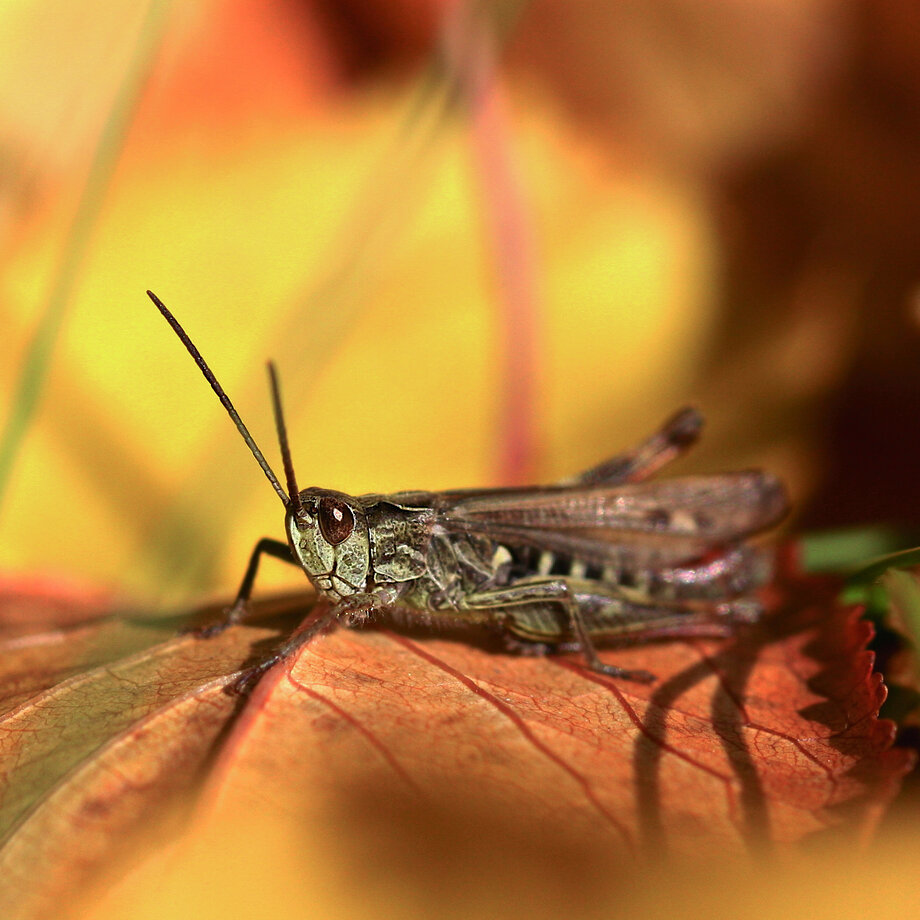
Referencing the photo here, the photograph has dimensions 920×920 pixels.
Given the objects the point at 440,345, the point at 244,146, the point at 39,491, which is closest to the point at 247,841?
the point at 39,491

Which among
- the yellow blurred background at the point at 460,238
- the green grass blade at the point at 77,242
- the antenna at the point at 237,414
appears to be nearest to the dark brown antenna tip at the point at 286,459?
the antenna at the point at 237,414

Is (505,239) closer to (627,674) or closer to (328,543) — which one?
(328,543)

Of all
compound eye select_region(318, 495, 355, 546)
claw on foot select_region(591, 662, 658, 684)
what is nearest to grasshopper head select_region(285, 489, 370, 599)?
compound eye select_region(318, 495, 355, 546)

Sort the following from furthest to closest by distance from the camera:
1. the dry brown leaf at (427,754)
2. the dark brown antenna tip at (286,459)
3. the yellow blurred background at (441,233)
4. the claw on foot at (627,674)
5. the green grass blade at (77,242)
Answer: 1. the yellow blurred background at (441,233)
2. the green grass blade at (77,242)
3. the dark brown antenna tip at (286,459)
4. the claw on foot at (627,674)
5. the dry brown leaf at (427,754)

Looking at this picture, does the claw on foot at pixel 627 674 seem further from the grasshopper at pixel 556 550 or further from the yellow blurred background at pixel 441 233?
the yellow blurred background at pixel 441 233

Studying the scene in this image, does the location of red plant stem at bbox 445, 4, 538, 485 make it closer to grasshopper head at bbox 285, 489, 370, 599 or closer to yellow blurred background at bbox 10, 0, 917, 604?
yellow blurred background at bbox 10, 0, 917, 604
